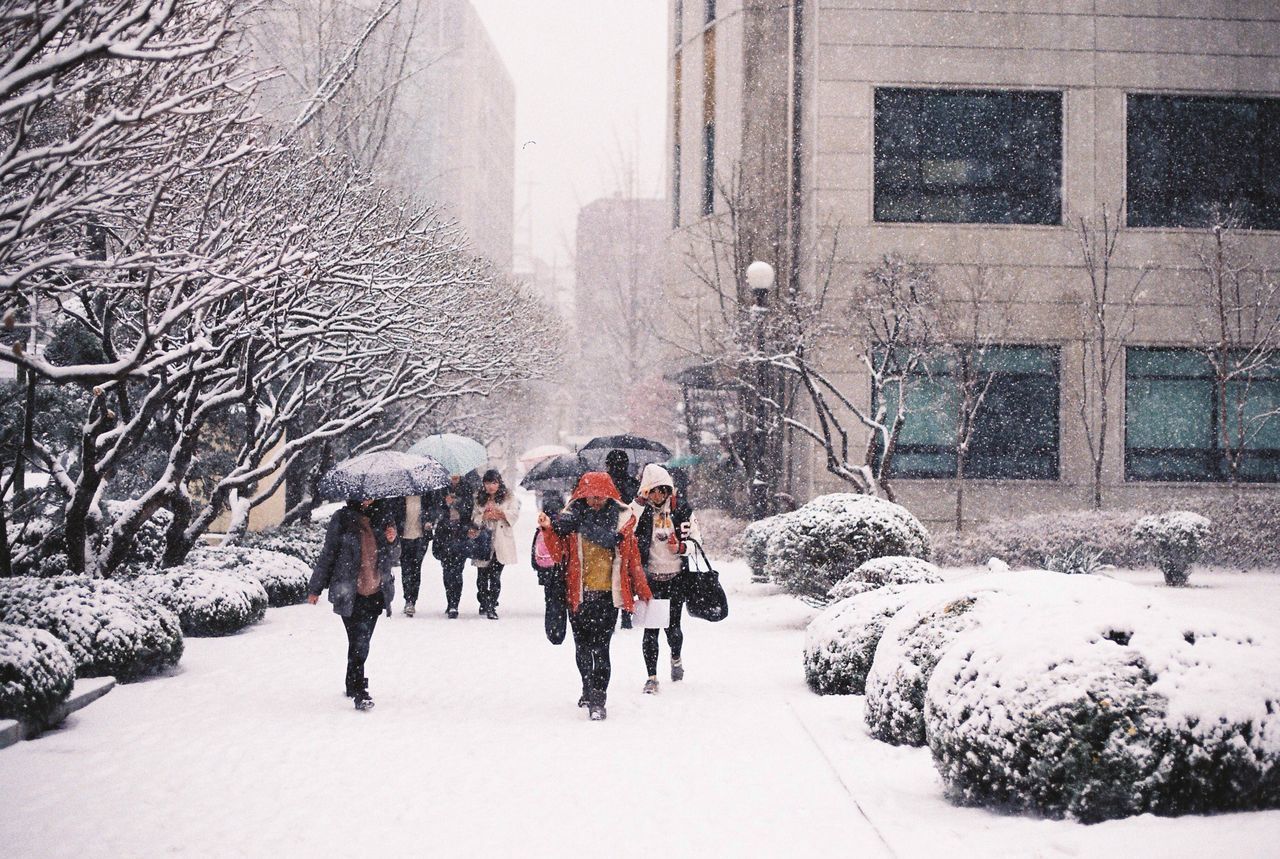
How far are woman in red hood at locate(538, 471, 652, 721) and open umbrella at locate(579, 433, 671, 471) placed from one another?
6014 millimetres

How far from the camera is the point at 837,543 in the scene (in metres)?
14.1

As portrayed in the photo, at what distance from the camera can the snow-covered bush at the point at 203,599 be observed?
544 inches

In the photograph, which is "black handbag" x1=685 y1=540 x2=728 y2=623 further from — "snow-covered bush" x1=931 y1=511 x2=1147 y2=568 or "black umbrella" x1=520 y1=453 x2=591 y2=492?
"snow-covered bush" x1=931 y1=511 x2=1147 y2=568

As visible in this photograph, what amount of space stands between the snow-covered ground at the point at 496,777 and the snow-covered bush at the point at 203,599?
5.43ft

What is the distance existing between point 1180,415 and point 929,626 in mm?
20369

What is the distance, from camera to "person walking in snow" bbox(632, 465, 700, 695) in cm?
1044

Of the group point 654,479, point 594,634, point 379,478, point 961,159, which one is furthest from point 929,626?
point 961,159

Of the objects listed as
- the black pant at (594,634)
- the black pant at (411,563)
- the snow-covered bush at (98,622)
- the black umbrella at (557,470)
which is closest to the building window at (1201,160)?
the black umbrella at (557,470)

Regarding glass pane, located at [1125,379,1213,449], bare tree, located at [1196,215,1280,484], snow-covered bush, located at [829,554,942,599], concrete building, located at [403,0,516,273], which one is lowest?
snow-covered bush, located at [829,554,942,599]

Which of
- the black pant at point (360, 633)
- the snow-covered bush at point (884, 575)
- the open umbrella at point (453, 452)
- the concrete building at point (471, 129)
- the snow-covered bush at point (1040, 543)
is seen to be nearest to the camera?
the black pant at point (360, 633)

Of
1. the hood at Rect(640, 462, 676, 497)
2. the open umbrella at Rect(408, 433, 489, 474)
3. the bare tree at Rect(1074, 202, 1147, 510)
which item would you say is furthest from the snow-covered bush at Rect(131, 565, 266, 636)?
the bare tree at Rect(1074, 202, 1147, 510)

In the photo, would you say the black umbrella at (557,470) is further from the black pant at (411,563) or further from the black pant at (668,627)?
the black pant at (668,627)

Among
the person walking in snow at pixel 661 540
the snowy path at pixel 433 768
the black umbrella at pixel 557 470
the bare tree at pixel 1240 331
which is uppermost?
the bare tree at pixel 1240 331

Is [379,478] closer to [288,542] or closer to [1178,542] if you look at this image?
[288,542]
